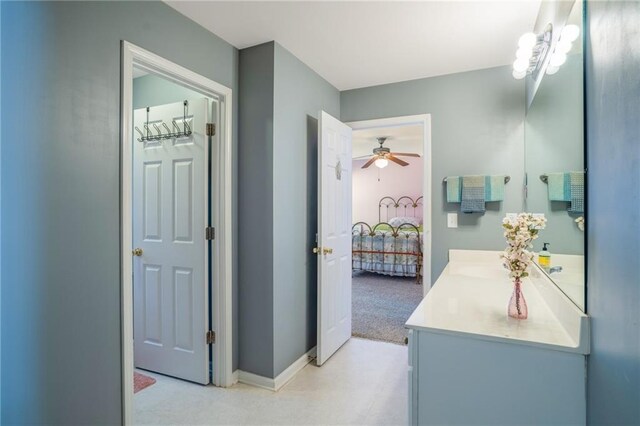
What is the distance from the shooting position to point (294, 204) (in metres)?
2.60

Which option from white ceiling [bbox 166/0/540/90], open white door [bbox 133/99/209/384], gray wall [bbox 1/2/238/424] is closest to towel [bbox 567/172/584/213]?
white ceiling [bbox 166/0/540/90]

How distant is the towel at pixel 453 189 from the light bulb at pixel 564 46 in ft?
4.69

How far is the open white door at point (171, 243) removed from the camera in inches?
93.6

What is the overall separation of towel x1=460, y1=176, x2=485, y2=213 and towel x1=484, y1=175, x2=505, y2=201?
3 cm

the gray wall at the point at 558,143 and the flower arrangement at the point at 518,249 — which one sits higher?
the gray wall at the point at 558,143

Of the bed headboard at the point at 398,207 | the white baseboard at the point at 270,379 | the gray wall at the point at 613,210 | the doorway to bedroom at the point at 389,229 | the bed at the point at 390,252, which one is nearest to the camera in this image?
the gray wall at the point at 613,210

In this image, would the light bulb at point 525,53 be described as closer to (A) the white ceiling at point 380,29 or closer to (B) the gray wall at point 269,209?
(A) the white ceiling at point 380,29

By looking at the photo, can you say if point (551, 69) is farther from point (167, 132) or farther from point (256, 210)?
point (167, 132)

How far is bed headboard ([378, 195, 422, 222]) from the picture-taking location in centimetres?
796

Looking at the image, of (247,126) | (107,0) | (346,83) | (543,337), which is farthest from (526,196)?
(107,0)

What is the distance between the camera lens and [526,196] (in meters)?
2.54

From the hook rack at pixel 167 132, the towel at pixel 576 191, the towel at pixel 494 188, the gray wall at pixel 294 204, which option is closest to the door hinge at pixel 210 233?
the gray wall at pixel 294 204

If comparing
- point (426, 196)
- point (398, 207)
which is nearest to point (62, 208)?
point (426, 196)

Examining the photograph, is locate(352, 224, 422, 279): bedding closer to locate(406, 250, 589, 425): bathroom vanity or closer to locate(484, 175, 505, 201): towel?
locate(484, 175, 505, 201): towel
